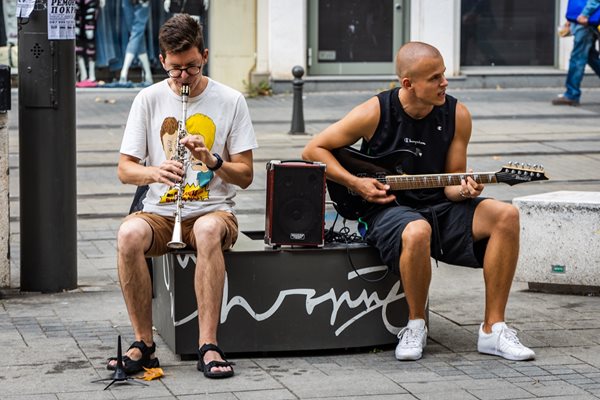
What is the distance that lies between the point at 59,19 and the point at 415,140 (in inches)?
86.4

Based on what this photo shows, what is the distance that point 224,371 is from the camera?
5230 mm

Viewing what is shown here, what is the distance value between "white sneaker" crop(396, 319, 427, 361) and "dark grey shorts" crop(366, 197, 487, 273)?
30 cm

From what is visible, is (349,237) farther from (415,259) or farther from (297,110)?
(297,110)

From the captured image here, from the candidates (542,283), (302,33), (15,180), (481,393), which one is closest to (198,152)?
(481,393)

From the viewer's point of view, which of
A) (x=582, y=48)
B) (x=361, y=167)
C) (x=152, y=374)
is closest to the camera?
Answer: (x=152, y=374)

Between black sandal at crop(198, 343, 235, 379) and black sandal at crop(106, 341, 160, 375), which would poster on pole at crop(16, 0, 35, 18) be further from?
black sandal at crop(198, 343, 235, 379)

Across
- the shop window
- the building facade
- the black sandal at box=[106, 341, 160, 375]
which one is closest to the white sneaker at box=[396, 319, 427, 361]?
the black sandal at box=[106, 341, 160, 375]

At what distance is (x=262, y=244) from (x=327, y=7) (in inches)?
553

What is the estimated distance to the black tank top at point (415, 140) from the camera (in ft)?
19.4

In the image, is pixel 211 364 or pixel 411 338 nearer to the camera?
pixel 211 364

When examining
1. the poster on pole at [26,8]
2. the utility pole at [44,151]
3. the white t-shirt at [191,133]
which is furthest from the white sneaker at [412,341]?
the poster on pole at [26,8]

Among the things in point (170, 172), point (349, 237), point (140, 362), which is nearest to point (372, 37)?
point (349, 237)

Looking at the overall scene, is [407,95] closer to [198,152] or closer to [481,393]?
[198,152]

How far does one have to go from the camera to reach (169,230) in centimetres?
561
